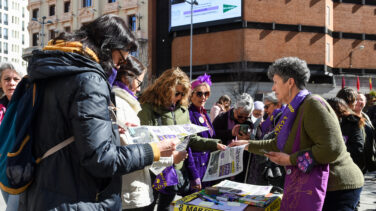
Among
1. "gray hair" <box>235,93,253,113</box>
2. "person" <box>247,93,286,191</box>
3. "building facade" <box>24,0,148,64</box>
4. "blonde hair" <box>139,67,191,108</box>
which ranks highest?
"building facade" <box>24,0,148,64</box>

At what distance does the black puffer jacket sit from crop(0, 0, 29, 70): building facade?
9578 cm

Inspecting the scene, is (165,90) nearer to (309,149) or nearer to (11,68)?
(309,149)

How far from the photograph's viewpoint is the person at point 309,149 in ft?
7.81

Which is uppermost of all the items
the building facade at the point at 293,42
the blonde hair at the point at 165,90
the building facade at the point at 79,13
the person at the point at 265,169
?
the building facade at the point at 79,13

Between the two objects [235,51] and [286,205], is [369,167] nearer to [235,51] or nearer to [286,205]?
[286,205]

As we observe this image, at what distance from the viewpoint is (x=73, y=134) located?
161 cm

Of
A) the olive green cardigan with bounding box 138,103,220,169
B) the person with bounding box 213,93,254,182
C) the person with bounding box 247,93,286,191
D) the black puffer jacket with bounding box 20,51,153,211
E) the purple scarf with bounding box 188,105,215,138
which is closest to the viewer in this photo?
the black puffer jacket with bounding box 20,51,153,211

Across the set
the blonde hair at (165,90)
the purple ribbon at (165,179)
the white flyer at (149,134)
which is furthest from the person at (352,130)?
the white flyer at (149,134)

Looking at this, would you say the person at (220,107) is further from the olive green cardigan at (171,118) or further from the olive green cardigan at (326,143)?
the olive green cardigan at (326,143)

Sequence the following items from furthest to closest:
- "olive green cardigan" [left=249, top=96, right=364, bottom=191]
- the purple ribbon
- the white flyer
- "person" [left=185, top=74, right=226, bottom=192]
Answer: "person" [left=185, top=74, right=226, bottom=192] → the purple ribbon → "olive green cardigan" [left=249, top=96, right=364, bottom=191] → the white flyer

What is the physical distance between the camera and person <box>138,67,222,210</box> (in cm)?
351

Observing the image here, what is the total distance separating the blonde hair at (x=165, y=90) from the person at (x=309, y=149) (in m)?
1.24

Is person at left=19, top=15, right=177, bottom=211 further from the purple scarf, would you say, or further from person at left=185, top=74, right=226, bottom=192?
the purple scarf

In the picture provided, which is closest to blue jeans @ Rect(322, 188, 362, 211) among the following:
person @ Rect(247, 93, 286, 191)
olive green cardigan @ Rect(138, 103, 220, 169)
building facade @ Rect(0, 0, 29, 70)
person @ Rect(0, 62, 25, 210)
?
person @ Rect(247, 93, 286, 191)
